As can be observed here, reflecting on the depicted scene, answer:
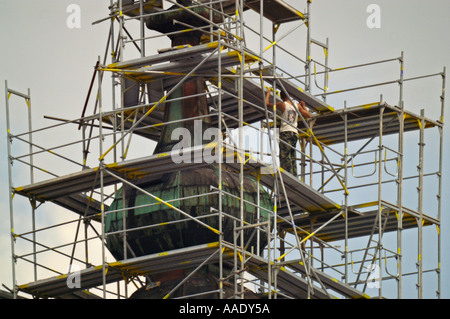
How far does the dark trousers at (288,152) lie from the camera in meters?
78.2

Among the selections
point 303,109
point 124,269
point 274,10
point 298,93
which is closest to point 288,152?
point 303,109

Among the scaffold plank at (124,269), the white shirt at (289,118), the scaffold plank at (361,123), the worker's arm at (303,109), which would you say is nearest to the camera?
the scaffold plank at (124,269)

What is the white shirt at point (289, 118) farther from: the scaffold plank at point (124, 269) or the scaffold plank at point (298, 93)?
the scaffold plank at point (124, 269)

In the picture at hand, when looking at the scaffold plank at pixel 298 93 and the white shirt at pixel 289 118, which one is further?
the white shirt at pixel 289 118

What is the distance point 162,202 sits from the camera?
7438cm

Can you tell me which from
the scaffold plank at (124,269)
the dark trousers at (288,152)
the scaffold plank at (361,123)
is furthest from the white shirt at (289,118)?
the scaffold plank at (124,269)

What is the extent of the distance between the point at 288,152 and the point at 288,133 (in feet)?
2.03

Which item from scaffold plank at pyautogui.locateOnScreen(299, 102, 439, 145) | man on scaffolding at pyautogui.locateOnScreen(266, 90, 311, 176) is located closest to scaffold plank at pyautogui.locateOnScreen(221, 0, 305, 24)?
man on scaffolding at pyautogui.locateOnScreen(266, 90, 311, 176)

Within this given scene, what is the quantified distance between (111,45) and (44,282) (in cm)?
733

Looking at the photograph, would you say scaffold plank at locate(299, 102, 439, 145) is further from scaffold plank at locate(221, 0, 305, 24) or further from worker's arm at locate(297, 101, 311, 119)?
scaffold plank at locate(221, 0, 305, 24)

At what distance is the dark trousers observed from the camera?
7825cm
